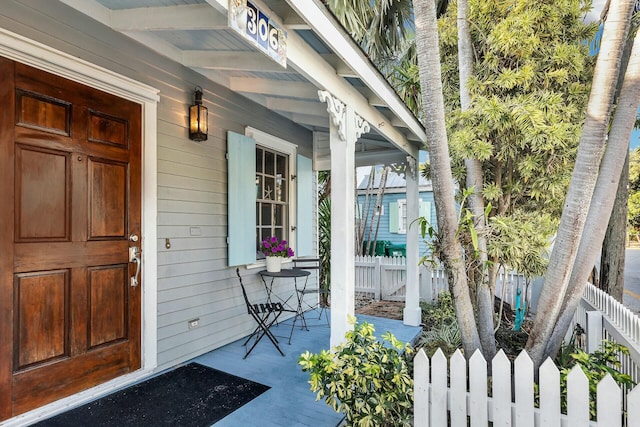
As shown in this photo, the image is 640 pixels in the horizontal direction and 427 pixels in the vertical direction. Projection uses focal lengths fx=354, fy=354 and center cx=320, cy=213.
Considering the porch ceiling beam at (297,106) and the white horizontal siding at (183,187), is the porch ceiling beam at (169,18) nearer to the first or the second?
the white horizontal siding at (183,187)

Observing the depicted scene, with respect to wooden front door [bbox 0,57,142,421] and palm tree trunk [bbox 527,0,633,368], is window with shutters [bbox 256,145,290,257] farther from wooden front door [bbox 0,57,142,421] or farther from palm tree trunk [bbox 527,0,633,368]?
palm tree trunk [bbox 527,0,633,368]

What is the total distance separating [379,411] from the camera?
1877 millimetres

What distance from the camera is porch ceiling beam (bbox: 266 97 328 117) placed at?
357 cm

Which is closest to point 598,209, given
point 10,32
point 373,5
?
point 10,32

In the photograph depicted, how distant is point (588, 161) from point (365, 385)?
6.57ft

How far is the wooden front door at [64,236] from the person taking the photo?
6.88 feet

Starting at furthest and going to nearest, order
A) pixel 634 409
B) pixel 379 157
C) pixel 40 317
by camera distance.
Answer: pixel 379 157, pixel 40 317, pixel 634 409

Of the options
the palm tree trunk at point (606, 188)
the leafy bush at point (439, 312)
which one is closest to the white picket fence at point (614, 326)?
the palm tree trunk at point (606, 188)

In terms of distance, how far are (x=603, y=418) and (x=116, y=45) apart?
3662 mm

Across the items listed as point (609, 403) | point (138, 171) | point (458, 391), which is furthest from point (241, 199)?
point (609, 403)

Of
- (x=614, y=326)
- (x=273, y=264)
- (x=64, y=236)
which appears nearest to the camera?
(x=64, y=236)

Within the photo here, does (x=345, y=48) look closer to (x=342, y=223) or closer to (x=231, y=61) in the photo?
(x=231, y=61)

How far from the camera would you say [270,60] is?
8.58 feet

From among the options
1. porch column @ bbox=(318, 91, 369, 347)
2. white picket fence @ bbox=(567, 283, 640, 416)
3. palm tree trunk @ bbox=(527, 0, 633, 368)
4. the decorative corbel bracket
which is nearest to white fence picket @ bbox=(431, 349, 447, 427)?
porch column @ bbox=(318, 91, 369, 347)
